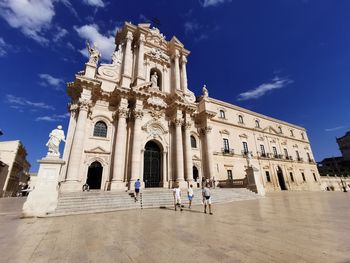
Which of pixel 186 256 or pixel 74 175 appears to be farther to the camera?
pixel 74 175

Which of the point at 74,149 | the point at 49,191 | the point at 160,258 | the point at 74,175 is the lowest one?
the point at 160,258

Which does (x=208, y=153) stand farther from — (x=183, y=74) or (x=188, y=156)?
(x=183, y=74)

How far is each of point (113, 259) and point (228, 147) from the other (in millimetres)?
23557

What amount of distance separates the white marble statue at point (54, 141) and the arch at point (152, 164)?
31.3ft

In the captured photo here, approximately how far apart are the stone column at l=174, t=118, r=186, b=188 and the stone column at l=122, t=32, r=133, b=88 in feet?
22.0

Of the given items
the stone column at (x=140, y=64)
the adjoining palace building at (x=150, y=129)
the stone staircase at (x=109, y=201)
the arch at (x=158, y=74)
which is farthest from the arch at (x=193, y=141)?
the stone column at (x=140, y=64)

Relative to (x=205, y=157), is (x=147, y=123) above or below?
above

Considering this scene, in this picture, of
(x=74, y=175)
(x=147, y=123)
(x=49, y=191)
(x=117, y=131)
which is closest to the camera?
(x=49, y=191)

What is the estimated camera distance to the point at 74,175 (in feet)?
43.9

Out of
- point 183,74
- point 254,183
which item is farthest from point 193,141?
point 183,74

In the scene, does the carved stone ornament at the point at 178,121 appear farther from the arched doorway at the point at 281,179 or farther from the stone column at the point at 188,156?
the arched doorway at the point at 281,179

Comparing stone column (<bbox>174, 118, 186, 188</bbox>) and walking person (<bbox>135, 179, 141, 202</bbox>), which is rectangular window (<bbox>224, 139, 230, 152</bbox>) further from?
walking person (<bbox>135, 179, 141, 202</bbox>)

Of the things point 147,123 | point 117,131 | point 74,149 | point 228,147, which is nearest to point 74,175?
point 74,149

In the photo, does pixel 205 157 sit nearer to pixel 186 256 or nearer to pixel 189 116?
pixel 189 116
